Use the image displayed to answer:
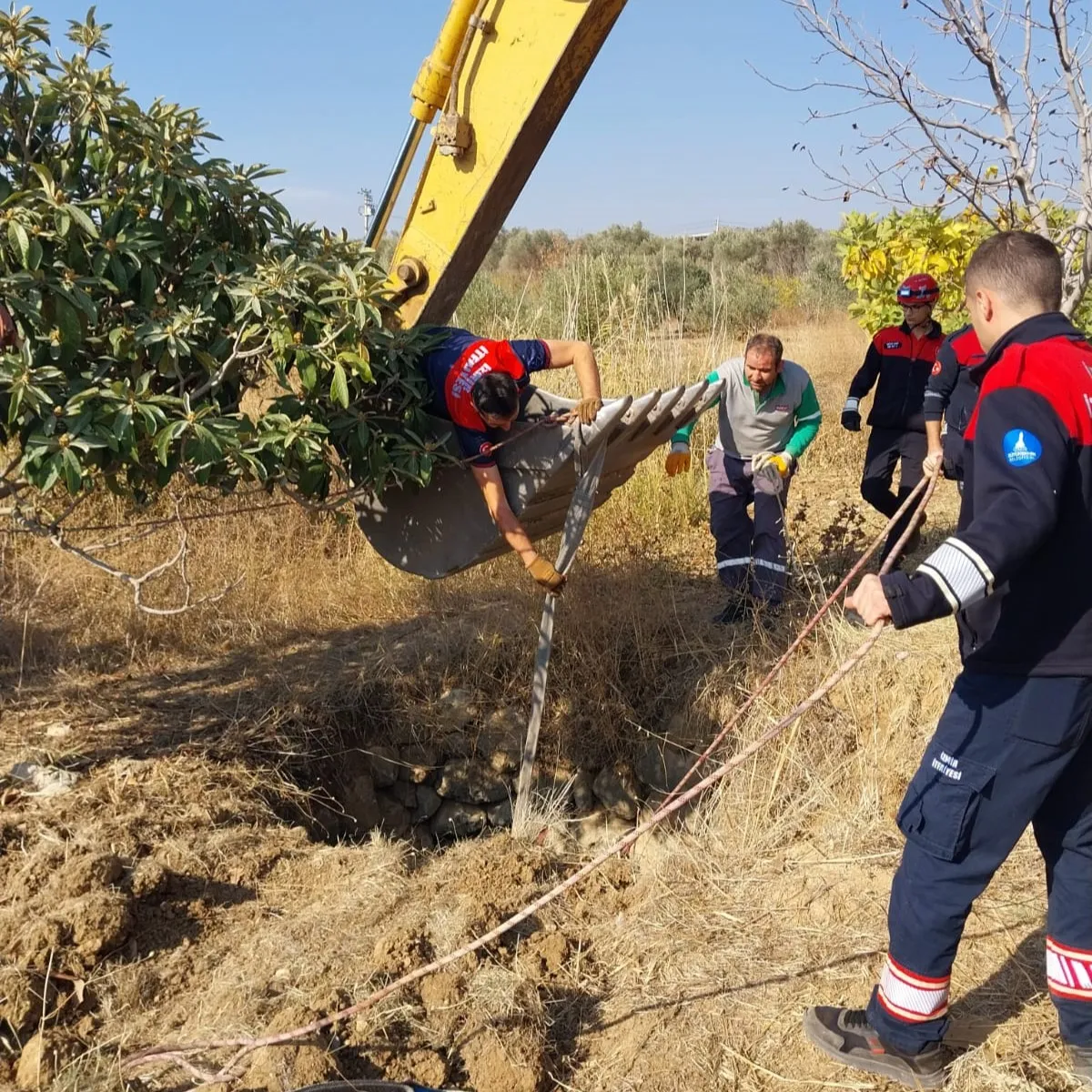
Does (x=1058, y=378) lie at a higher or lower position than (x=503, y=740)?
higher

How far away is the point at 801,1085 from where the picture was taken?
274 cm

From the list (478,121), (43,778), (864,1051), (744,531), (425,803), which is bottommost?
(425,803)

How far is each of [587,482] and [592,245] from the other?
18.5 metres

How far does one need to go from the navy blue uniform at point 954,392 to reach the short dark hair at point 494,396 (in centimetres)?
270

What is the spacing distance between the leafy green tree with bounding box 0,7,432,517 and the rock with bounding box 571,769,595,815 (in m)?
2.75

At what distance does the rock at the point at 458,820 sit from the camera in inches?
213

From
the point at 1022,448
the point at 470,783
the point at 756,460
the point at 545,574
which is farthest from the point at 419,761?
the point at 1022,448

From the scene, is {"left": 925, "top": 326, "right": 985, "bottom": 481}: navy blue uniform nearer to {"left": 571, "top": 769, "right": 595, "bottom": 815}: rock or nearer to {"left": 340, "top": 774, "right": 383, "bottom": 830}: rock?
{"left": 571, "top": 769, "right": 595, "bottom": 815}: rock

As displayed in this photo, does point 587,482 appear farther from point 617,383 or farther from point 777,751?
point 617,383

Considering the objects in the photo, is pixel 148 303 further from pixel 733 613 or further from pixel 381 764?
pixel 733 613

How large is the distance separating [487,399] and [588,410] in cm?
36

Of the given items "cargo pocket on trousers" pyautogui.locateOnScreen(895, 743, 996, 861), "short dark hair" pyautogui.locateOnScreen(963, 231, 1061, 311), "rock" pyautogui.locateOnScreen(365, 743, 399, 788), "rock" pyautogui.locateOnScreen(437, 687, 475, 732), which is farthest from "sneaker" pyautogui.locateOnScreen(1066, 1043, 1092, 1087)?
"rock" pyautogui.locateOnScreen(365, 743, 399, 788)

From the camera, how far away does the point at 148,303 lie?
121 inches

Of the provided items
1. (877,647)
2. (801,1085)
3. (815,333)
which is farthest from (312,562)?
(815,333)
